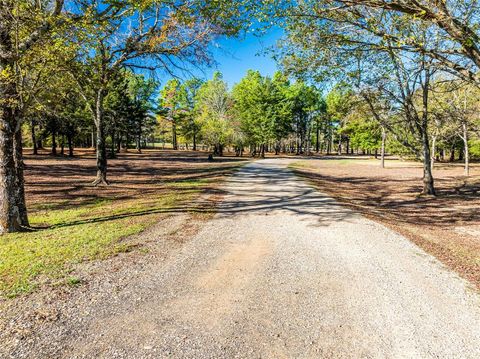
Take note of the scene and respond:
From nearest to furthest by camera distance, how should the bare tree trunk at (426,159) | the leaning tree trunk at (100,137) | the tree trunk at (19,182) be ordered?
the tree trunk at (19,182) → the leaning tree trunk at (100,137) → the bare tree trunk at (426,159)

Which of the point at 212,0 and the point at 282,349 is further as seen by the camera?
the point at 212,0

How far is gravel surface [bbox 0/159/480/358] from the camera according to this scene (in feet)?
11.2

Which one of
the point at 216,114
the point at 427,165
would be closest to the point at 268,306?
the point at 427,165

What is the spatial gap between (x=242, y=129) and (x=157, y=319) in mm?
43536

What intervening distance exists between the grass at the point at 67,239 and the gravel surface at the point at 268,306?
871mm

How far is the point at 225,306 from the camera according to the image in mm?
4227

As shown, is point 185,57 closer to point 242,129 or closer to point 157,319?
point 157,319

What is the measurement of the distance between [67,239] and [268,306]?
→ 17.1 ft

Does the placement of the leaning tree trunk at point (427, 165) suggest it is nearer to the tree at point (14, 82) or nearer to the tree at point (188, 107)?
the tree at point (14, 82)

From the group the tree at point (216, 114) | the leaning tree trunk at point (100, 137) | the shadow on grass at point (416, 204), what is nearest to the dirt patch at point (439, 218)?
the shadow on grass at point (416, 204)

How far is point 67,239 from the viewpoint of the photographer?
698 centimetres

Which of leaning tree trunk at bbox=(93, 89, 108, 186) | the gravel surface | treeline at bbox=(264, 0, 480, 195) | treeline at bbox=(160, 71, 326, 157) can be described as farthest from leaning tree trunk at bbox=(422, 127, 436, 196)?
treeline at bbox=(160, 71, 326, 157)

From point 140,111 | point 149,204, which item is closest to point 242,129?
point 140,111

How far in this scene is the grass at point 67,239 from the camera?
509cm
